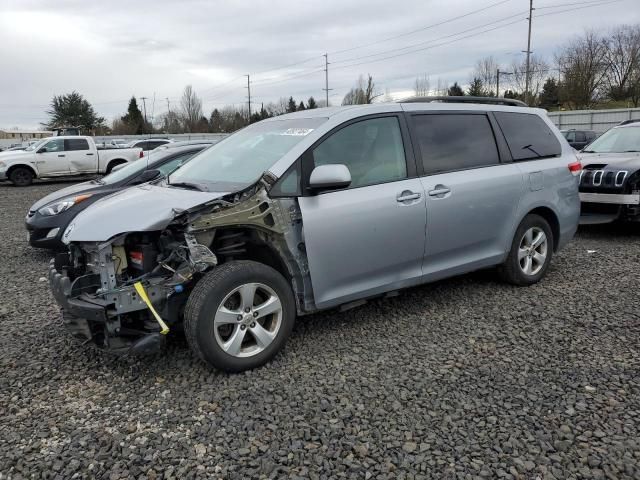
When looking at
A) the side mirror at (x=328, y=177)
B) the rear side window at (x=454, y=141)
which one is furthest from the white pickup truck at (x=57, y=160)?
the side mirror at (x=328, y=177)

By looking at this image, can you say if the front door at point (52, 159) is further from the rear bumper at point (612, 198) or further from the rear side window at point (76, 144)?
the rear bumper at point (612, 198)

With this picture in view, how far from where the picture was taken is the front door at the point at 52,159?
18.6 meters

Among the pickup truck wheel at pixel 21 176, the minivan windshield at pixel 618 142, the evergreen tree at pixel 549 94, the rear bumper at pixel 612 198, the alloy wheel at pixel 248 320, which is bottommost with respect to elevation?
the alloy wheel at pixel 248 320

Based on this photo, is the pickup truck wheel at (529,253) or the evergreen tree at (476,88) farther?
the evergreen tree at (476,88)

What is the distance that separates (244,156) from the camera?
13.8 ft

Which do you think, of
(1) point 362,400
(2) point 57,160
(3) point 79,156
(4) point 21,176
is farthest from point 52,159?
(1) point 362,400

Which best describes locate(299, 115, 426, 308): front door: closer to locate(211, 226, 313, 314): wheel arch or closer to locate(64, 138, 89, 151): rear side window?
locate(211, 226, 313, 314): wheel arch

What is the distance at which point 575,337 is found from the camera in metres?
4.06

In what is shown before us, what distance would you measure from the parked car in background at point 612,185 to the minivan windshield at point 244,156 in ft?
16.6

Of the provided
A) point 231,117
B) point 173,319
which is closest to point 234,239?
point 173,319

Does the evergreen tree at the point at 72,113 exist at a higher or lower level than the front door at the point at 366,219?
higher

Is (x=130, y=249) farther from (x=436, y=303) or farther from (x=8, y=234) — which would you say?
(x=8, y=234)

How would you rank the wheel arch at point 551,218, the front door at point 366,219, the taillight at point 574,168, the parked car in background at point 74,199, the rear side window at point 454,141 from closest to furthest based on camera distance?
the front door at point 366,219 < the rear side window at point 454,141 < the wheel arch at point 551,218 < the taillight at point 574,168 < the parked car in background at point 74,199

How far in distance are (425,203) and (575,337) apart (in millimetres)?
1555
